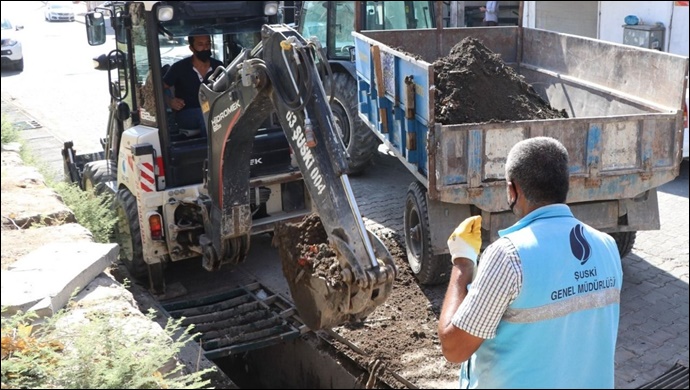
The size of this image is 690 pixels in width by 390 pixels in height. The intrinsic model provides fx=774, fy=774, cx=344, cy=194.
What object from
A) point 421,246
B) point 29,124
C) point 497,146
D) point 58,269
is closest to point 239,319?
point 421,246

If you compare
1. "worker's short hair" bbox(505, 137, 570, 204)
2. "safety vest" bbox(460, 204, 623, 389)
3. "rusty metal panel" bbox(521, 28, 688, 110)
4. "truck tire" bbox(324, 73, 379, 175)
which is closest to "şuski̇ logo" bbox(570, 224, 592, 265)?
"safety vest" bbox(460, 204, 623, 389)

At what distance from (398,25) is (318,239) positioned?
6316mm

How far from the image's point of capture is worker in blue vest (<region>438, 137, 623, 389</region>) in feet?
8.64

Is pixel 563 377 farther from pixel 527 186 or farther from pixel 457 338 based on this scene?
pixel 527 186

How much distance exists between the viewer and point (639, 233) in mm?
8312

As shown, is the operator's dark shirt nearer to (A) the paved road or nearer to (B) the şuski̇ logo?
(A) the paved road

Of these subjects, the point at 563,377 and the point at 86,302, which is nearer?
the point at 563,377

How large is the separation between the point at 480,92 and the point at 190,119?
103 inches

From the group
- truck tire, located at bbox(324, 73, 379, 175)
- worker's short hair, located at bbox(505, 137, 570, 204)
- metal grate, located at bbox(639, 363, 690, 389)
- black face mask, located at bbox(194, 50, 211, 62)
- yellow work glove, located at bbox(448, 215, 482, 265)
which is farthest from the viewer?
truck tire, located at bbox(324, 73, 379, 175)

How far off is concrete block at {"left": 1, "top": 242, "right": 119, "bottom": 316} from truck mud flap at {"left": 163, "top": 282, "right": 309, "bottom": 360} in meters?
1.03

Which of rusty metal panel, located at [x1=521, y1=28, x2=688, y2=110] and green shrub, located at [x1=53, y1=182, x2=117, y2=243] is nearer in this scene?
rusty metal panel, located at [x1=521, y1=28, x2=688, y2=110]

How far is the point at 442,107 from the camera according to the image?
267 inches

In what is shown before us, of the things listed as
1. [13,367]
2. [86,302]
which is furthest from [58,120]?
[13,367]

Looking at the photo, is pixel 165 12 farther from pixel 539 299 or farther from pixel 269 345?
pixel 539 299
